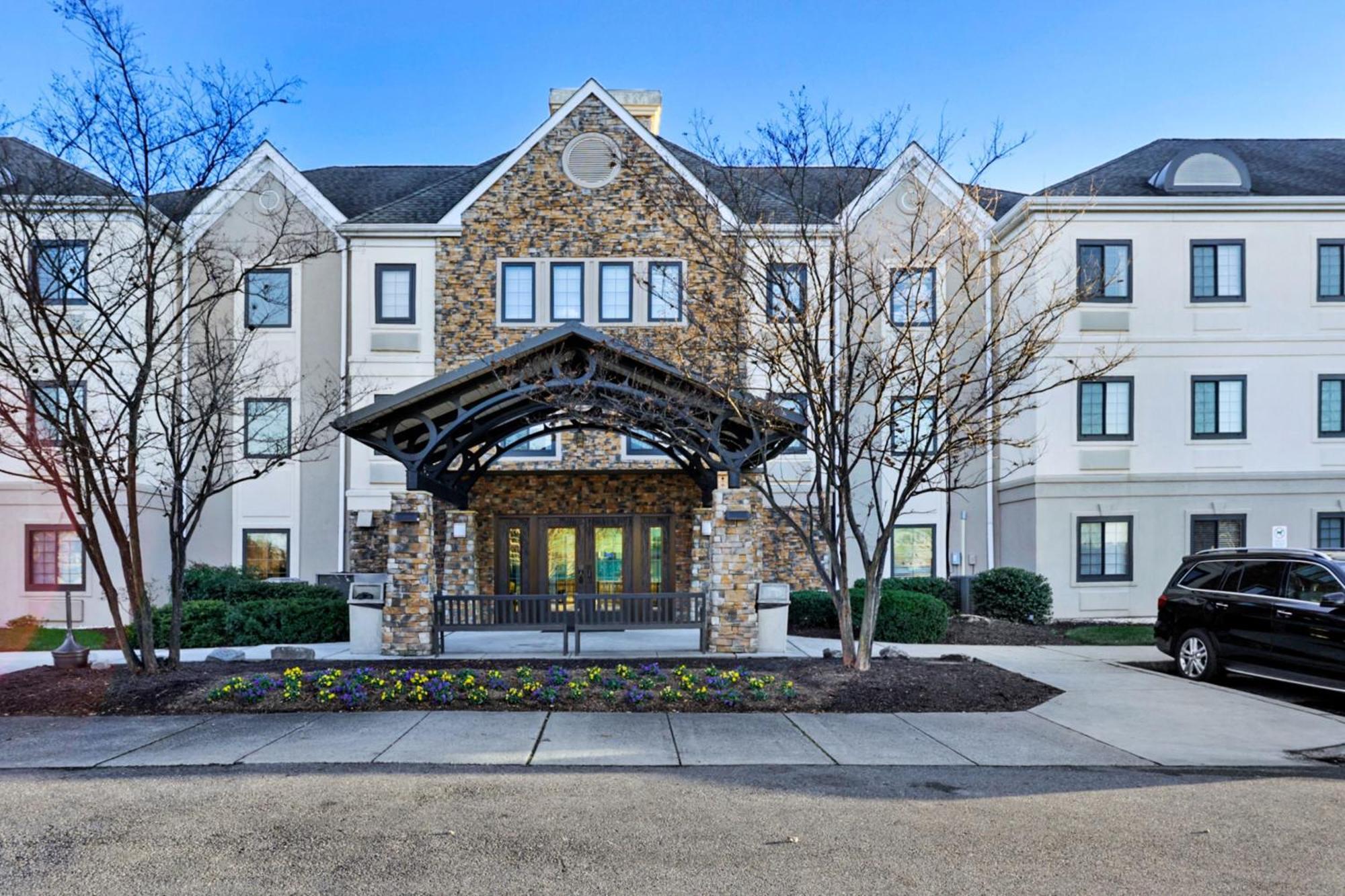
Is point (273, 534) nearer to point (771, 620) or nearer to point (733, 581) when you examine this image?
point (733, 581)

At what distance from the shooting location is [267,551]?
21094 millimetres

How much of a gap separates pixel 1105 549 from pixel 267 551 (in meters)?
17.8

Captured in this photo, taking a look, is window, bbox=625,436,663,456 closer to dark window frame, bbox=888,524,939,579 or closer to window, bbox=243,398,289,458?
dark window frame, bbox=888,524,939,579

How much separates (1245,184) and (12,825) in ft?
77.9

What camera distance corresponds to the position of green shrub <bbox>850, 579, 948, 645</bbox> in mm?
16375

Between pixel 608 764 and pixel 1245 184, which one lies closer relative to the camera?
pixel 608 764

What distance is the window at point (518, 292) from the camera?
2080 centimetres

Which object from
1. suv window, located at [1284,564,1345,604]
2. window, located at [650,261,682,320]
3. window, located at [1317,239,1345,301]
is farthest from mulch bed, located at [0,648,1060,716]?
window, located at [1317,239,1345,301]

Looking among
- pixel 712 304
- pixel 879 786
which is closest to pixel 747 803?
pixel 879 786

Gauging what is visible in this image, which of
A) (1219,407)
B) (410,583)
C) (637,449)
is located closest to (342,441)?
(637,449)

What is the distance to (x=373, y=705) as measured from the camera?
33.6ft

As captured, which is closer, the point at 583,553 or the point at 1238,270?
the point at 583,553

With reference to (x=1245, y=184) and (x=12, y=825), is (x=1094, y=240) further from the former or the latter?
(x=12, y=825)

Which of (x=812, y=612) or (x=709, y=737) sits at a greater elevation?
(x=709, y=737)
